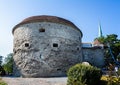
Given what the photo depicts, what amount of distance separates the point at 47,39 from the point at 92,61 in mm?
11502

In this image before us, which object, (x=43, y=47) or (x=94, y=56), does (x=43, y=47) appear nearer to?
(x=43, y=47)

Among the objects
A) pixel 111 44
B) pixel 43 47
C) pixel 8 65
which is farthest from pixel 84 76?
pixel 8 65

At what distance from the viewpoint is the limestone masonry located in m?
22.2

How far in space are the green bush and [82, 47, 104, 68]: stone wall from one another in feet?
55.2

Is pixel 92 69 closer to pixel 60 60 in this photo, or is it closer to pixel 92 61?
pixel 60 60

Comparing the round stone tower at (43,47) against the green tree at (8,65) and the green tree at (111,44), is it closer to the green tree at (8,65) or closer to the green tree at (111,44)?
the green tree at (111,44)

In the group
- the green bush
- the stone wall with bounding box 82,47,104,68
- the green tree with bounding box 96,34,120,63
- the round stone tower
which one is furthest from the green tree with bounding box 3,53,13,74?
the green bush

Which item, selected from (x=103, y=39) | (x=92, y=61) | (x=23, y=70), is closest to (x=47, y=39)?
(x=23, y=70)

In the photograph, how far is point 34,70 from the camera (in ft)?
72.2

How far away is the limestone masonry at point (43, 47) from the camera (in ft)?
72.9

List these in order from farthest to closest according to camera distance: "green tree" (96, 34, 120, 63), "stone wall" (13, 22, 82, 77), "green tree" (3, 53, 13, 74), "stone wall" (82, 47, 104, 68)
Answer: "green tree" (3, 53, 13, 74) < "green tree" (96, 34, 120, 63) < "stone wall" (82, 47, 104, 68) < "stone wall" (13, 22, 82, 77)

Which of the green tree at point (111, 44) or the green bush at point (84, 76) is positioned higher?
the green tree at point (111, 44)

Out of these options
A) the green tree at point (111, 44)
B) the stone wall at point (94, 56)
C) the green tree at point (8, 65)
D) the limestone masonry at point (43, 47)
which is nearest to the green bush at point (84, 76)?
the limestone masonry at point (43, 47)

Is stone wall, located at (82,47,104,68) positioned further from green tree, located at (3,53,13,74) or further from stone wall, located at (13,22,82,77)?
green tree, located at (3,53,13,74)
